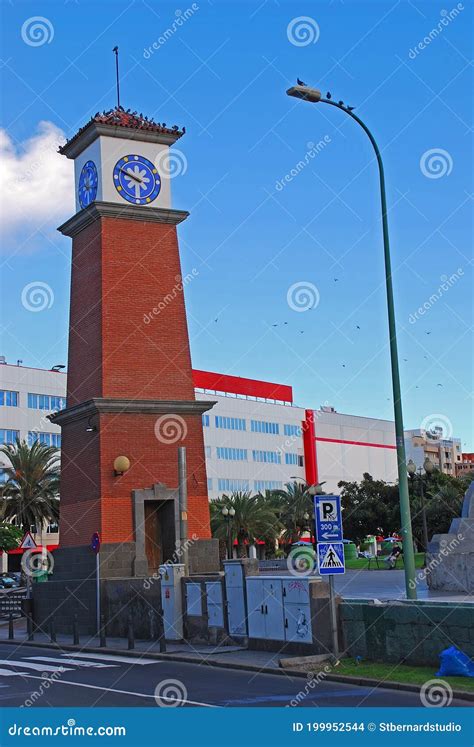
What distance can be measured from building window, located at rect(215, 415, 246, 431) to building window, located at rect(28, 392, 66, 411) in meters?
19.2

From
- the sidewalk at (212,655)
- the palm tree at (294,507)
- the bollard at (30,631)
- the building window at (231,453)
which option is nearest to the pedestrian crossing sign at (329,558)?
the sidewalk at (212,655)

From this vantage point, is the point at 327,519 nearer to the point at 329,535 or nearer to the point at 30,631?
the point at 329,535

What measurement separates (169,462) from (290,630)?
1135cm

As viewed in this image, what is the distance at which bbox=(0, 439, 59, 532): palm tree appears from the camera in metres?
59.7

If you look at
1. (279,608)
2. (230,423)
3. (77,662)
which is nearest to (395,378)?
(279,608)

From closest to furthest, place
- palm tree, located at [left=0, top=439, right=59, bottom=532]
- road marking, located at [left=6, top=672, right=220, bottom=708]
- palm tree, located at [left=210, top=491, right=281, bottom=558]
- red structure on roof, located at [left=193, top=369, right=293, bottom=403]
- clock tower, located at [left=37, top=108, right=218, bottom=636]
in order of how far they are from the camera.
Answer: road marking, located at [left=6, top=672, right=220, bottom=708] < clock tower, located at [left=37, top=108, right=218, bottom=636] < palm tree, located at [left=0, top=439, right=59, bottom=532] < palm tree, located at [left=210, top=491, right=281, bottom=558] < red structure on roof, located at [left=193, top=369, right=293, bottom=403]

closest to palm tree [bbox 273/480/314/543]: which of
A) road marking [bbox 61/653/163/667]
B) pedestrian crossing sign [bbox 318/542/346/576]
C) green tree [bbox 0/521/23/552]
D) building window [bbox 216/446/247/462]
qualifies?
building window [bbox 216/446/247/462]

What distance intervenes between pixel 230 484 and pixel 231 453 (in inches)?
136

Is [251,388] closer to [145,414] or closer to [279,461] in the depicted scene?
[279,461]

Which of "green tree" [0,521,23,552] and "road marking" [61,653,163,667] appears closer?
"road marking" [61,653,163,667]

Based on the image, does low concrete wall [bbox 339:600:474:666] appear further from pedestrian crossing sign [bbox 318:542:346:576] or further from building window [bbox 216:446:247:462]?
building window [bbox 216:446:247:462]

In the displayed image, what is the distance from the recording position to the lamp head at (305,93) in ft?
61.0

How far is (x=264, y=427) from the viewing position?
343 feet

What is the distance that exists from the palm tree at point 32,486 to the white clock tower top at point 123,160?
31.5m
